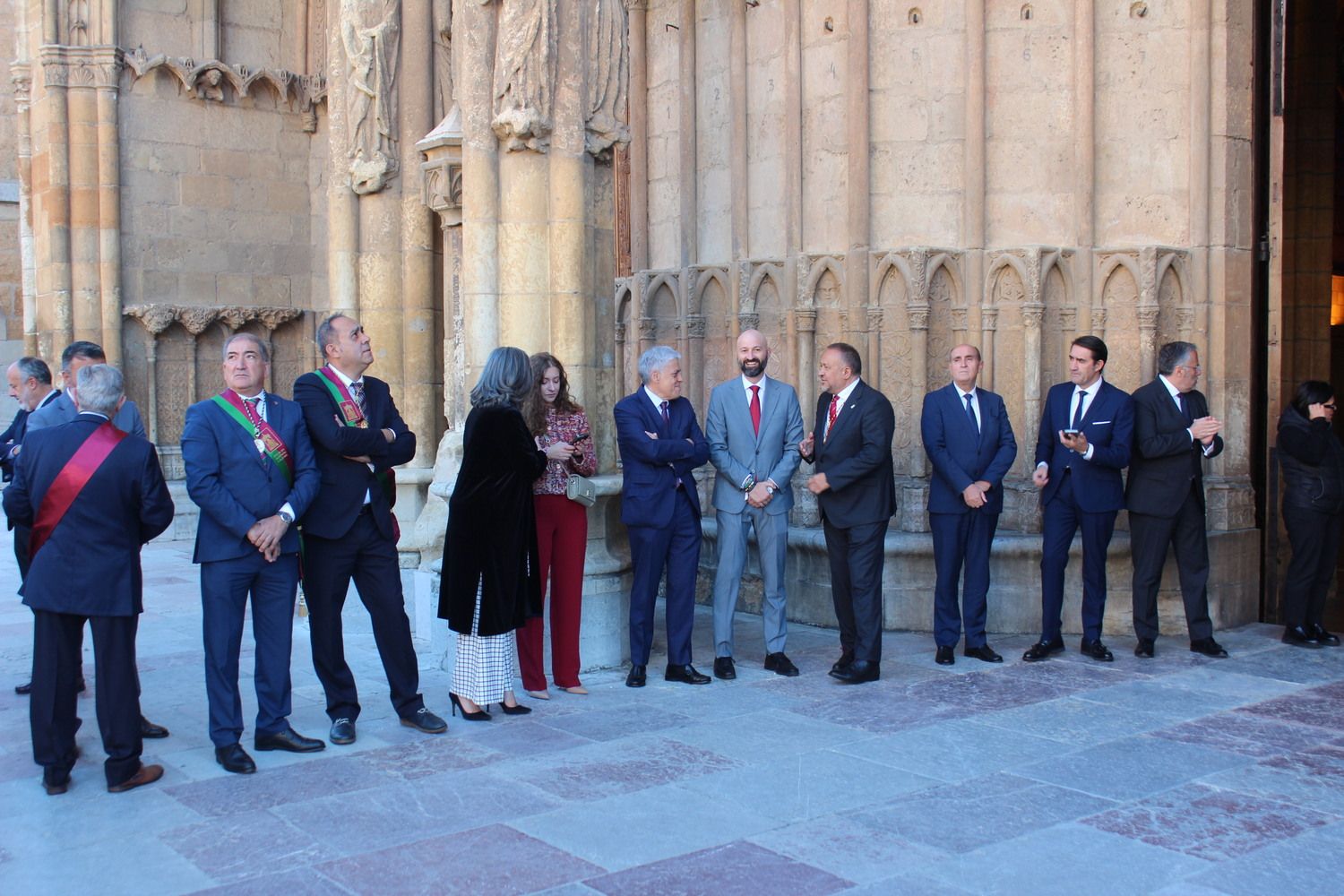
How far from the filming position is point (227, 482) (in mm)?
5352

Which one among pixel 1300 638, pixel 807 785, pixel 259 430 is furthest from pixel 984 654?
pixel 259 430

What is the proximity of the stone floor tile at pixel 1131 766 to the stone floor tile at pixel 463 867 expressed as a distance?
6.33 ft

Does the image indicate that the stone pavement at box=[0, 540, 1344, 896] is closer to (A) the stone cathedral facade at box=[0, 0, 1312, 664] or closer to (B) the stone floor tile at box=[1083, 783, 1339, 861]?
(B) the stone floor tile at box=[1083, 783, 1339, 861]

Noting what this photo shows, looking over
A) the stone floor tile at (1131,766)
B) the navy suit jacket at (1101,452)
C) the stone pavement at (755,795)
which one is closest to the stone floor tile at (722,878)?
the stone pavement at (755,795)

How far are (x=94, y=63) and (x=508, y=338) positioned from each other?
738 cm

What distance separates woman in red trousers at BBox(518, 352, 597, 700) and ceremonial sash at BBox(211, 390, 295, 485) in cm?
122

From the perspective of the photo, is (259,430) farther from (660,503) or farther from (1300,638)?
(1300,638)

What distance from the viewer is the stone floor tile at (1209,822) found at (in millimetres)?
4297

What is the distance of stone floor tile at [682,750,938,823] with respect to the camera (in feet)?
15.4

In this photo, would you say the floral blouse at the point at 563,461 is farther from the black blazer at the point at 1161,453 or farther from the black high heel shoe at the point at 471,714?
the black blazer at the point at 1161,453

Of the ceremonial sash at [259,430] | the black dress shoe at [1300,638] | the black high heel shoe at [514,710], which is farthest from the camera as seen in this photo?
the black dress shoe at [1300,638]

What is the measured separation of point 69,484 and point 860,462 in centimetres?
363

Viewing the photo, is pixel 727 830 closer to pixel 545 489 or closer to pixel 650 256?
pixel 545 489

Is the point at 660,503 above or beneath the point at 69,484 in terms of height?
beneath
